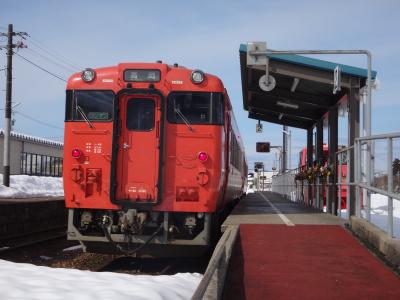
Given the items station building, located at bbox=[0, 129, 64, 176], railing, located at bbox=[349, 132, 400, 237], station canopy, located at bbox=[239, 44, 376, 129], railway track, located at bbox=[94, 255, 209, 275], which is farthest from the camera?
station building, located at bbox=[0, 129, 64, 176]

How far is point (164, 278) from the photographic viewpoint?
20.6 feet

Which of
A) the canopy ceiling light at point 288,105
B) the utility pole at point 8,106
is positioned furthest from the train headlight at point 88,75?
the utility pole at point 8,106

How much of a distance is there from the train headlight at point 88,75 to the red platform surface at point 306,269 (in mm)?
3679

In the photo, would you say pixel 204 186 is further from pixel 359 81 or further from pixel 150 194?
pixel 359 81

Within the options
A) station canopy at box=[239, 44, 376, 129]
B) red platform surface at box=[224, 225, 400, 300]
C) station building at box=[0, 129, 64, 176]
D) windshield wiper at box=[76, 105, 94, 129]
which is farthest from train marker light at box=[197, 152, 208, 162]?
station building at box=[0, 129, 64, 176]

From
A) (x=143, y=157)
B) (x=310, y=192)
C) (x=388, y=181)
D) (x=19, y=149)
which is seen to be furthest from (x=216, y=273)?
(x=19, y=149)

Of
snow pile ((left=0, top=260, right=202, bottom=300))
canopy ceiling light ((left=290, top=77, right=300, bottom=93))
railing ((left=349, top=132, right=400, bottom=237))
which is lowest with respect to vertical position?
snow pile ((left=0, top=260, right=202, bottom=300))

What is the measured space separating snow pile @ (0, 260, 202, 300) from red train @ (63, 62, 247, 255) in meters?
2.01

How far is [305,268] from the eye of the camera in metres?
6.12

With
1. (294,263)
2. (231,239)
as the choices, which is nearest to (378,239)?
(294,263)

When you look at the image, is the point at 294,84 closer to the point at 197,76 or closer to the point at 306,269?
the point at 197,76

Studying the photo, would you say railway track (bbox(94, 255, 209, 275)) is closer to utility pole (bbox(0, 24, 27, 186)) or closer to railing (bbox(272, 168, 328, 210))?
railing (bbox(272, 168, 328, 210))

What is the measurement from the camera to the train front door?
8.48 m

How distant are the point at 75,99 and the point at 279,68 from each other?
5293 mm
